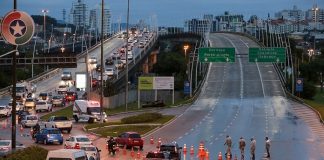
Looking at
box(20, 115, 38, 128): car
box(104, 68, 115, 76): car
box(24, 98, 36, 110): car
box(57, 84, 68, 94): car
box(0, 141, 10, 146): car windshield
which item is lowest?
box(20, 115, 38, 128): car

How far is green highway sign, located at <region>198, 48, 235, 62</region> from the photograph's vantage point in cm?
9038

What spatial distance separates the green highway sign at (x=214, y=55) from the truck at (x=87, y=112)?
22196mm

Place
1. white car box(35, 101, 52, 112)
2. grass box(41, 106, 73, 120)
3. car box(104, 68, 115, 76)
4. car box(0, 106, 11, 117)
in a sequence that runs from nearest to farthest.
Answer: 1. car box(0, 106, 11, 117)
2. grass box(41, 106, 73, 120)
3. white car box(35, 101, 52, 112)
4. car box(104, 68, 115, 76)

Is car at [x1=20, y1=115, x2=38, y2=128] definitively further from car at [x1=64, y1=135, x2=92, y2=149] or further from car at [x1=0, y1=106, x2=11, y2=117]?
car at [x1=64, y1=135, x2=92, y2=149]

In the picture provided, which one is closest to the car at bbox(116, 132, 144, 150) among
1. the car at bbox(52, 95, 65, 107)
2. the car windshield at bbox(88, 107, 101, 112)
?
the car windshield at bbox(88, 107, 101, 112)

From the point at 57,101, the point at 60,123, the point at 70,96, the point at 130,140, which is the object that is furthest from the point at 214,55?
the point at 130,140

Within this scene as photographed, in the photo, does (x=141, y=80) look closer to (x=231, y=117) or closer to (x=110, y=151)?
(x=231, y=117)

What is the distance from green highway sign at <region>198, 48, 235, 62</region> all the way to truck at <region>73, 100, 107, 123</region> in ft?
72.8

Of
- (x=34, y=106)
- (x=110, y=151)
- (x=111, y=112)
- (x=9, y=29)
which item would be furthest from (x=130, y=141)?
(x=34, y=106)

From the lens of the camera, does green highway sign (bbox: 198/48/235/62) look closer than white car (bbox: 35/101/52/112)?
No

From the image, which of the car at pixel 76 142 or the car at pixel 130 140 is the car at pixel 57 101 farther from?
the car at pixel 76 142

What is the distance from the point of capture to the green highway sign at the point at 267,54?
298ft

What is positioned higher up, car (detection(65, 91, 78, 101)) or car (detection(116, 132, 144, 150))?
car (detection(65, 91, 78, 101))

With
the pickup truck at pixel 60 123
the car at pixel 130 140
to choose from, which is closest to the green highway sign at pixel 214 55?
the pickup truck at pixel 60 123
